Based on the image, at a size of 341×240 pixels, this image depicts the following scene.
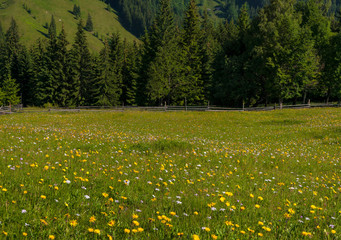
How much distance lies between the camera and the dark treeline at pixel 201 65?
160 feet

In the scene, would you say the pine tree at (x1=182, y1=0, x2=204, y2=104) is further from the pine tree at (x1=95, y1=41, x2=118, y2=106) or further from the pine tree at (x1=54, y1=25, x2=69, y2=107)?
the pine tree at (x1=54, y1=25, x2=69, y2=107)

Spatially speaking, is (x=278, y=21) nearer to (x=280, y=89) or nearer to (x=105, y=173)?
(x=280, y=89)

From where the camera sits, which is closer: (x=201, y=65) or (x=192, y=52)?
(x=192, y=52)

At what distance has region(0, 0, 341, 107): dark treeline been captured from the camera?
4881cm

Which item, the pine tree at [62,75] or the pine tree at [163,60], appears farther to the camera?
the pine tree at [62,75]

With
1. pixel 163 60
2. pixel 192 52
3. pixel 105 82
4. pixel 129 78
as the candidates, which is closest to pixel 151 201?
pixel 163 60

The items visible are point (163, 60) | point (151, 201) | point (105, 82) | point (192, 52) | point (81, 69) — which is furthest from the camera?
point (81, 69)

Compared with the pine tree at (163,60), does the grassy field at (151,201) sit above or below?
below

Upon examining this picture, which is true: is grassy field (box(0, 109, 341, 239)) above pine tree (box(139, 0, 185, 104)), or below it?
below

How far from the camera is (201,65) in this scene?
206 feet

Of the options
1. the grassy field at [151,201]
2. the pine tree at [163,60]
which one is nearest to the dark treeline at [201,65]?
the pine tree at [163,60]

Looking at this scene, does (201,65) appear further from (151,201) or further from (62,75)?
(151,201)

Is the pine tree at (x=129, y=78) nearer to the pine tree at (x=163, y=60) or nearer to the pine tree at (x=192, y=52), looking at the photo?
the pine tree at (x=163, y=60)

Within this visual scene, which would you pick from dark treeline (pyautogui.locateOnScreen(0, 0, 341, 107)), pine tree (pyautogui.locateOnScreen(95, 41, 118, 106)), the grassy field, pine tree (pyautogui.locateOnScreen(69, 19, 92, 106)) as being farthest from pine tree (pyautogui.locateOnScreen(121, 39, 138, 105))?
the grassy field
